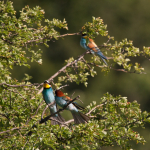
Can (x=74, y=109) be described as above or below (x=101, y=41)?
below

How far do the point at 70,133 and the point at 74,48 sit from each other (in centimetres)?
1197

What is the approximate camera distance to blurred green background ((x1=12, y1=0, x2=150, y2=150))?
42.4ft

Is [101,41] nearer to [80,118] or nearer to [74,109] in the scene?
[74,109]

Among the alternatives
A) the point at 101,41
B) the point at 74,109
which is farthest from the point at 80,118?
the point at 101,41

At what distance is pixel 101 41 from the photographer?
14383mm

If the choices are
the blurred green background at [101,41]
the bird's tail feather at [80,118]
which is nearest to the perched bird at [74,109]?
the bird's tail feather at [80,118]

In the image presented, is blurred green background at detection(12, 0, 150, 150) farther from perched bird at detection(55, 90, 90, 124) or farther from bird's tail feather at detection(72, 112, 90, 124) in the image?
bird's tail feather at detection(72, 112, 90, 124)

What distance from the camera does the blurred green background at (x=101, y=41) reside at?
12938mm

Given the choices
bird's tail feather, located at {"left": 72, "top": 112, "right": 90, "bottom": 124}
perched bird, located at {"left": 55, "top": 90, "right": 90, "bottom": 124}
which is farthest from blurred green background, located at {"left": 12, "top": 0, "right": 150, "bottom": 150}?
bird's tail feather, located at {"left": 72, "top": 112, "right": 90, "bottom": 124}

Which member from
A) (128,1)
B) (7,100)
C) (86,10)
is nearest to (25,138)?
(7,100)

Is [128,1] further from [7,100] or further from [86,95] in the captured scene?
[7,100]

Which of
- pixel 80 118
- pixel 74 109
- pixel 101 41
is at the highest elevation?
pixel 101 41

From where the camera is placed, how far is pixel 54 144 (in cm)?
222

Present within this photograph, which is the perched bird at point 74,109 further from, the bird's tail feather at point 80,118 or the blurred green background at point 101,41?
the blurred green background at point 101,41
